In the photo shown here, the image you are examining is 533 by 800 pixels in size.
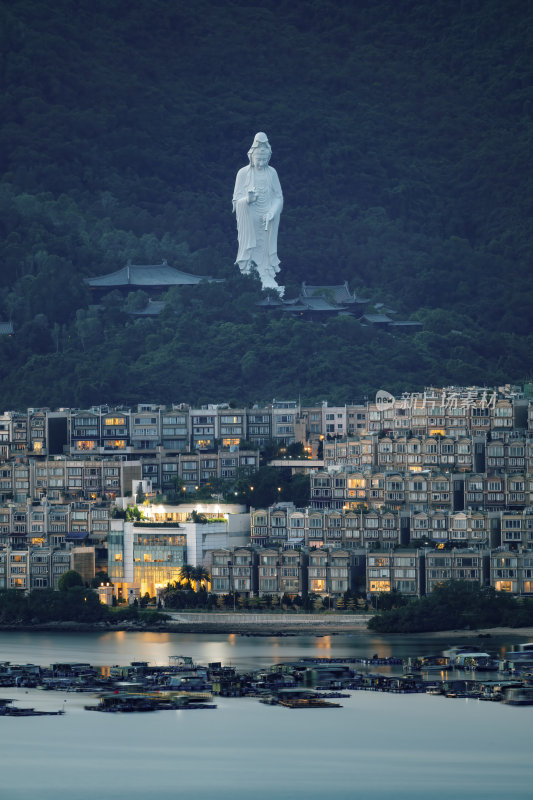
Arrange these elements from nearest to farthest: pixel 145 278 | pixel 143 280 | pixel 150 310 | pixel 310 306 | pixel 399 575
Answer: pixel 399 575 → pixel 310 306 → pixel 150 310 → pixel 143 280 → pixel 145 278

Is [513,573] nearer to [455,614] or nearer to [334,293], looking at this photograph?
[455,614]

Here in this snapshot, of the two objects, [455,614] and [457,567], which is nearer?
[455,614]

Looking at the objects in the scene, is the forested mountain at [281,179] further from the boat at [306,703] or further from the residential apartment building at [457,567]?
the boat at [306,703]

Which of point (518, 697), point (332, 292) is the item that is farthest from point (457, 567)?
point (332, 292)

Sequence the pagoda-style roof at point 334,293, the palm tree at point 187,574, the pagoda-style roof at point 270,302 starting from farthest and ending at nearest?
the pagoda-style roof at point 334,293
the pagoda-style roof at point 270,302
the palm tree at point 187,574

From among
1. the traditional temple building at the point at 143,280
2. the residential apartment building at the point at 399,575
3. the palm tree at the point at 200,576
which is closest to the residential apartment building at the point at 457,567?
the residential apartment building at the point at 399,575

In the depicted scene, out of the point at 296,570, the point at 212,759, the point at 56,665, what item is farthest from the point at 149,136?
the point at 212,759

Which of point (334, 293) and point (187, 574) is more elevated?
point (334, 293)
